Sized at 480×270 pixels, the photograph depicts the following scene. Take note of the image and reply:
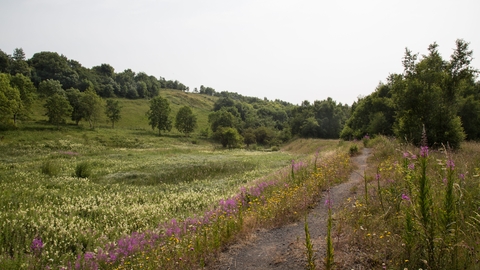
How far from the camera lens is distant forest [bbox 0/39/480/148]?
68.0 feet

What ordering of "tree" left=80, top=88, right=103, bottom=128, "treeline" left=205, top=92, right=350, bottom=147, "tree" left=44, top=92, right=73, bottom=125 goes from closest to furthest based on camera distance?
"tree" left=44, top=92, right=73, bottom=125
"tree" left=80, top=88, right=103, bottom=128
"treeline" left=205, top=92, right=350, bottom=147

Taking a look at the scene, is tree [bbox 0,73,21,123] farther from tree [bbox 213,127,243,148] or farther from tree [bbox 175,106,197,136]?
tree [bbox 213,127,243,148]

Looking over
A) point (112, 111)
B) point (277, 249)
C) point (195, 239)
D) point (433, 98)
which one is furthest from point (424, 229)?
point (112, 111)

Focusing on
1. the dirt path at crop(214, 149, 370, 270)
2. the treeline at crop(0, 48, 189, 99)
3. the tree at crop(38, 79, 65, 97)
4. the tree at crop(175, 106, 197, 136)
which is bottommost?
the dirt path at crop(214, 149, 370, 270)

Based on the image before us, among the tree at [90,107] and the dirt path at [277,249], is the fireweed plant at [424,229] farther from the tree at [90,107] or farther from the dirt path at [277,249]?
the tree at [90,107]

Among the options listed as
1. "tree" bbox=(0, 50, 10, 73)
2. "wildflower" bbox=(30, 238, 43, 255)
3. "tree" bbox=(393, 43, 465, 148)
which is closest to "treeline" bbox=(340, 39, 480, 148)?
"tree" bbox=(393, 43, 465, 148)

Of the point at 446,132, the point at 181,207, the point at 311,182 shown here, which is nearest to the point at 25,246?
the point at 181,207

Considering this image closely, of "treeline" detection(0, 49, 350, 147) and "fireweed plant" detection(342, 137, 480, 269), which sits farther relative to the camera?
"treeline" detection(0, 49, 350, 147)

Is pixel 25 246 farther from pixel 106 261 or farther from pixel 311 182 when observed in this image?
pixel 311 182

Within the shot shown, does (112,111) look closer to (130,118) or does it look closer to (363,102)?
(130,118)

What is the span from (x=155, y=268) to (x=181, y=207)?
26.3ft

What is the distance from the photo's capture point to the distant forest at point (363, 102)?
816 inches

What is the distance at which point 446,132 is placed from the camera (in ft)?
62.7

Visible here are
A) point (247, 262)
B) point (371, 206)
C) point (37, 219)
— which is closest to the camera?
point (247, 262)
